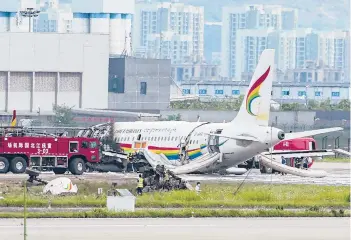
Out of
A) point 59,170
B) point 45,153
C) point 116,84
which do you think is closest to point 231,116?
point 116,84

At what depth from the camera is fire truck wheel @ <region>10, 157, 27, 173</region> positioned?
269 ft

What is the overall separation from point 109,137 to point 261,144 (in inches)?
563

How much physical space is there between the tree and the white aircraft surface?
58.9 meters

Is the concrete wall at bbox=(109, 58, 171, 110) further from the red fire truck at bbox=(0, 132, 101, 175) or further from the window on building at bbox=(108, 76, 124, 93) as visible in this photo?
the red fire truck at bbox=(0, 132, 101, 175)

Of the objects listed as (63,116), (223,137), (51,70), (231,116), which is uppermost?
(51,70)

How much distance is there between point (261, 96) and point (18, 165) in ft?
45.3

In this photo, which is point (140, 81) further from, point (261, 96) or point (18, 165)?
point (261, 96)

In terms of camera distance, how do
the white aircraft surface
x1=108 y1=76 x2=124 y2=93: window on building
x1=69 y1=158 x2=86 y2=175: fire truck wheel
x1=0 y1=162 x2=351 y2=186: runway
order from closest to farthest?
x1=0 y1=162 x2=351 y2=186: runway
the white aircraft surface
x1=69 y1=158 x2=86 y2=175: fire truck wheel
x1=108 y1=76 x2=124 y2=93: window on building

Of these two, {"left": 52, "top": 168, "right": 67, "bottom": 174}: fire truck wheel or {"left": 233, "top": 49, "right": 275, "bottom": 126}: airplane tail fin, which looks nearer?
{"left": 233, "top": 49, "right": 275, "bottom": 126}: airplane tail fin

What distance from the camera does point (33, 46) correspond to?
15900 centimetres

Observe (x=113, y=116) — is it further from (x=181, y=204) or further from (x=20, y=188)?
(x=181, y=204)

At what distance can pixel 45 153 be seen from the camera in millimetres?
82750

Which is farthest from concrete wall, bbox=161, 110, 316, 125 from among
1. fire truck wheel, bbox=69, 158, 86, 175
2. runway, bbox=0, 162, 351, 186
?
fire truck wheel, bbox=69, 158, 86, 175
